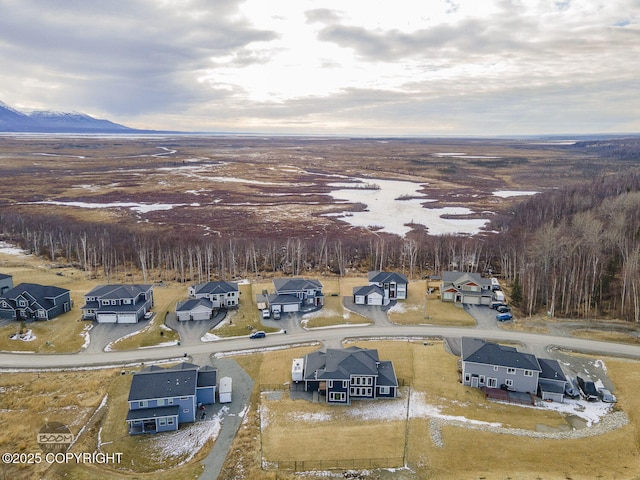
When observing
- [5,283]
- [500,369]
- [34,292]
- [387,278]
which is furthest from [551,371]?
[5,283]

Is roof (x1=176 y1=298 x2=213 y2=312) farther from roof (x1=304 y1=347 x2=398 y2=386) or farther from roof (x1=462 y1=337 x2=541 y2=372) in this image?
roof (x1=462 y1=337 x2=541 y2=372)

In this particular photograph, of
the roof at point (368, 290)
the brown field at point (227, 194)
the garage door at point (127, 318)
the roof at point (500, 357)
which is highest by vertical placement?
the brown field at point (227, 194)

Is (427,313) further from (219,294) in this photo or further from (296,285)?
(219,294)

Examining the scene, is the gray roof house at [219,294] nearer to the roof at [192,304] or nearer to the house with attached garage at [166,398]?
the roof at [192,304]

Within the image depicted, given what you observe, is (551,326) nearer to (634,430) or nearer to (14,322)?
(634,430)

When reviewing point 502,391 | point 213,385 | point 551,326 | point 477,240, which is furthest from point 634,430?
point 477,240

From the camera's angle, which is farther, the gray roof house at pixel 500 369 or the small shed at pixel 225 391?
the gray roof house at pixel 500 369

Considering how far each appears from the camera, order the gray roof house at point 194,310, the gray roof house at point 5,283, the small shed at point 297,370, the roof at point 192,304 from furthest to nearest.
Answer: the gray roof house at point 5,283 < the roof at point 192,304 < the gray roof house at point 194,310 < the small shed at point 297,370

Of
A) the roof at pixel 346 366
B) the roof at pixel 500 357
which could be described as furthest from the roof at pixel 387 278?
the roof at pixel 346 366
